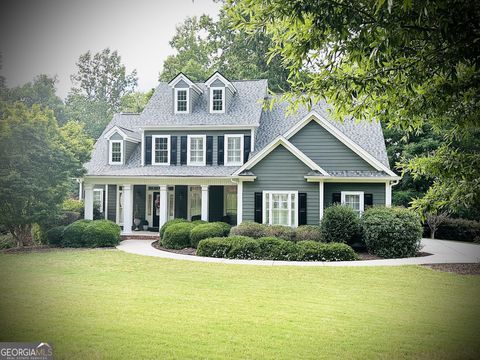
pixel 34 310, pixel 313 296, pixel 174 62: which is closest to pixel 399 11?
pixel 313 296

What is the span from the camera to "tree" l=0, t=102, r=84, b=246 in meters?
15.7

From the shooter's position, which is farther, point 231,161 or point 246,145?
point 231,161

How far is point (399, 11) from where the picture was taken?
5258 mm

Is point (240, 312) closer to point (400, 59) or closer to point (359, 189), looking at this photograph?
point (400, 59)

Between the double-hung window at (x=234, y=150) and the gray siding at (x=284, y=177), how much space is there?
3.30 m

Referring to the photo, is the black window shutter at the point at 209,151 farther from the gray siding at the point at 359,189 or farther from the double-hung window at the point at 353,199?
the double-hung window at the point at 353,199

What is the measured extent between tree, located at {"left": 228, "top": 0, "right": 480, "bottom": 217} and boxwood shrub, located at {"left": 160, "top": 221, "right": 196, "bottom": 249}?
41.3 ft

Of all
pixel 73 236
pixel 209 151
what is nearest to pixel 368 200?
pixel 209 151

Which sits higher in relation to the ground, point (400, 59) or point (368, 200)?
point (400, 59)

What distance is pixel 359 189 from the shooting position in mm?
20109

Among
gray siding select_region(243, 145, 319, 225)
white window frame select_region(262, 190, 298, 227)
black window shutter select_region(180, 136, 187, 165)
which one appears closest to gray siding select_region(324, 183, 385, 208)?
gray siding select_region(243, 145, 319, 225)

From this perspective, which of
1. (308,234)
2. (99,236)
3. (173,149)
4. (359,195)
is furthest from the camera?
(173,149)

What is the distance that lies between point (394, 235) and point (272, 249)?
183 inches

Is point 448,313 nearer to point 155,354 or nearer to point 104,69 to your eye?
point 155,354
